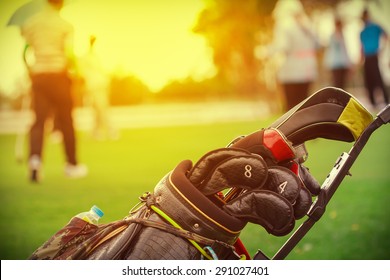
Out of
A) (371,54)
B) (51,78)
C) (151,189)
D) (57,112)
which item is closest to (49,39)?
(51,78)

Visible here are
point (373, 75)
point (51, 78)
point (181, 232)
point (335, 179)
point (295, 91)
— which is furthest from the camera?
point (295, 91)

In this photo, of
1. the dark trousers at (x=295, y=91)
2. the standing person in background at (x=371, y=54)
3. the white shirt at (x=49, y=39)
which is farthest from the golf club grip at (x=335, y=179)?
the dark trousers at (x=295, y=91)

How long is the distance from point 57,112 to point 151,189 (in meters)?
0.50

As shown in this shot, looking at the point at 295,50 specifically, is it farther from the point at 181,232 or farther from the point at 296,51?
the point at 181,232

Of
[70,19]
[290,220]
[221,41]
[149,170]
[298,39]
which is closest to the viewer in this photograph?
[290,220]

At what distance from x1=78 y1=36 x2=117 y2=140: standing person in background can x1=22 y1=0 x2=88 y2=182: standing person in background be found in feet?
0.24

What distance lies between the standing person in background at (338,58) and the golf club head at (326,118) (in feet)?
4.72

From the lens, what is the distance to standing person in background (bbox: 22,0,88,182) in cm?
249

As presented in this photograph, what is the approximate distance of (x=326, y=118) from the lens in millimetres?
1400

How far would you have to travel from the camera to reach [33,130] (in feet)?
9.11

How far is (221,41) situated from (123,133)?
22.3 inches

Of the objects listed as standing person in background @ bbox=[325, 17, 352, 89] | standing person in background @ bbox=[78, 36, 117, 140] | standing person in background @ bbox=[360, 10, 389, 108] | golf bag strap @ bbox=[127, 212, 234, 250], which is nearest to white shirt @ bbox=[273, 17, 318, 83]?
standing person in background @ bbox=[325, 17, 352, 89]

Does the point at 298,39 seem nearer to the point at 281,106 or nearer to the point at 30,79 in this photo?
the point at 281,106

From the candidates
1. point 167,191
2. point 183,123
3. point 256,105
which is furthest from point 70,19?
point 167,191
